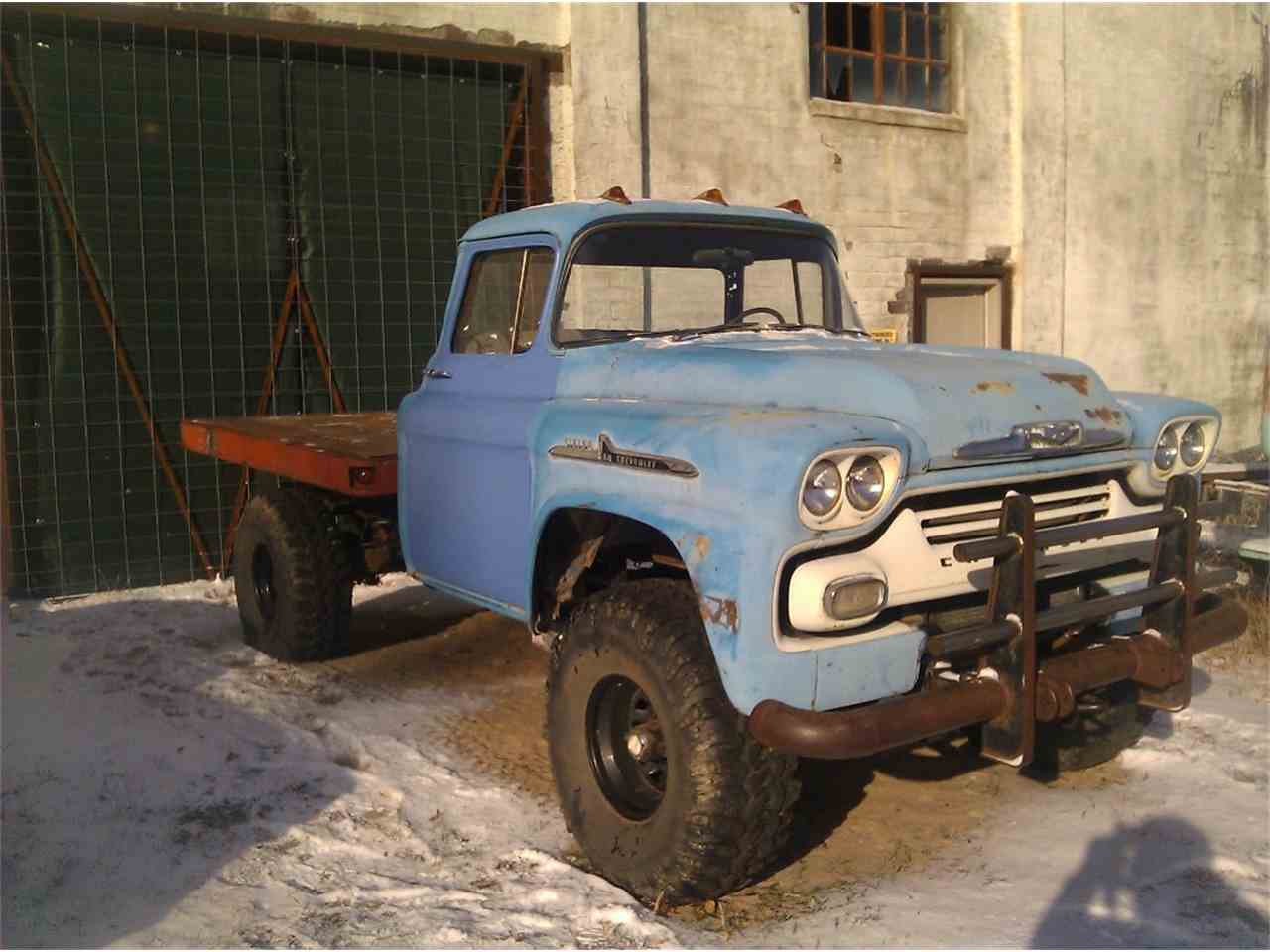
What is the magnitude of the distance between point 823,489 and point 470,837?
1.84 metres

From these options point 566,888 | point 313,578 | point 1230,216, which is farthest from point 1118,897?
point 1230,216

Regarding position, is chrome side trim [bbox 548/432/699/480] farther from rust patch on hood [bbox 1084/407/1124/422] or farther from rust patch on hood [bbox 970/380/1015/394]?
rust patch on hood [bbox 1084/407/1124/422]

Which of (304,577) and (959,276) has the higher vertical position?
(959,276)

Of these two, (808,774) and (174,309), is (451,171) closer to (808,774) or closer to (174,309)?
(174,309)

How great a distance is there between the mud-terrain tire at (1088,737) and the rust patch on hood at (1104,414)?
1.11 m

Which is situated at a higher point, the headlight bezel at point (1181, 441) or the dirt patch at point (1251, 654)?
the headlight bezel at point (1181, 441)

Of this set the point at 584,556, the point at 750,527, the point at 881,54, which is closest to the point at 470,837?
the point at 584,556

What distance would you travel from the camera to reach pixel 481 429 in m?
4.39

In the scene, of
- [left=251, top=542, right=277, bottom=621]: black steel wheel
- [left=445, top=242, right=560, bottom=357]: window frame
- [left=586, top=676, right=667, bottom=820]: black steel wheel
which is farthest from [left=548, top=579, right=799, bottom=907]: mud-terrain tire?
[left=251, top=542, right=277, bottom=621]: black steel wheel

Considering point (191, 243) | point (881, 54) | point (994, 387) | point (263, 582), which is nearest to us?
point (994, 387)

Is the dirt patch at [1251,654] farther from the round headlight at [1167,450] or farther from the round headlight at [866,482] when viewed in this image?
the round headlight at [866,482]

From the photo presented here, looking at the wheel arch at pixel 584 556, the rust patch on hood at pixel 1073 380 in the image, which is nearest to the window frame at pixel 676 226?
the wheel arch at pixel 584 556

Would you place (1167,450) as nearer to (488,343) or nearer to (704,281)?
(704,281)

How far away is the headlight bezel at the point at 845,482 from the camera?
9.53ft
